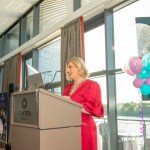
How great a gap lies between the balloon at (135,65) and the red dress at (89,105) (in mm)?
394

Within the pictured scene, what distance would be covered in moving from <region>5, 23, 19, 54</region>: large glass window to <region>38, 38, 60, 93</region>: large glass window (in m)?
1.60

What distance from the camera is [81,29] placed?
11.0 ft

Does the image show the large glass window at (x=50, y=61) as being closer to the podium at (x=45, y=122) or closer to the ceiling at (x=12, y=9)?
the ceiling at (x=12, y=9)

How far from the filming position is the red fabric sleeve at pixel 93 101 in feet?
5.86

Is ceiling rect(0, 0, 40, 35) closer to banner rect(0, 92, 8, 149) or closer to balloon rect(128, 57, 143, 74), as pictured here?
banner rect(0, 92, 8, 149)

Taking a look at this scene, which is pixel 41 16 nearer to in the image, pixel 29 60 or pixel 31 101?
pixel 29 60

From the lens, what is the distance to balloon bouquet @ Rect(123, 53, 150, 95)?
80.8 inches

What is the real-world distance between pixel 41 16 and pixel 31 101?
426 centimetres

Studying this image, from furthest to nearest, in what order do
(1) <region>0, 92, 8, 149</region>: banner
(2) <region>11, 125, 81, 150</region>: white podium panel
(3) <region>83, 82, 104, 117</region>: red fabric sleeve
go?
1. (1) <region>0, 92, 8, 149</region>: banner
2. (3) <region>83, 82, 104, 117</region>: red fabric sleeve
3. (2) <region>11, 125, 81, 150</region>: white podium panel

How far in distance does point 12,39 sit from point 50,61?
2.53 metres

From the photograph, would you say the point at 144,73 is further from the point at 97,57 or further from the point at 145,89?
the point at 97,57

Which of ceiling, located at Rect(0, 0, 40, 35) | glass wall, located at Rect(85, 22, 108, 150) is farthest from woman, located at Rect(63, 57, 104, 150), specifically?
ceiling, located at Rect(0, 0, 40, 35)

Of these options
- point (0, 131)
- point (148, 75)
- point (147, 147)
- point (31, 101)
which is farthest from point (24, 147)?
point (0, 131)

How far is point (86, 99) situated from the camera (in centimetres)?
186
